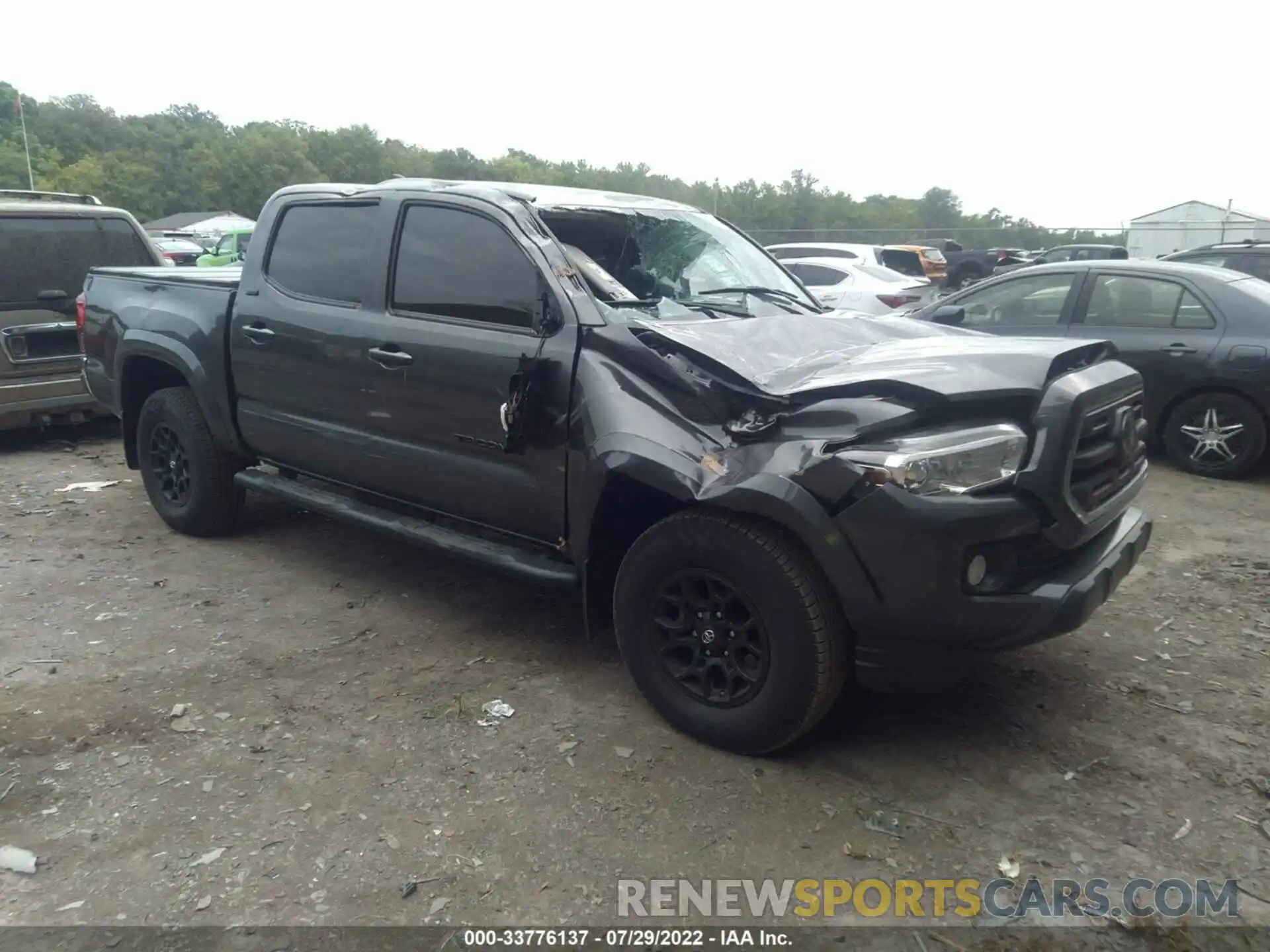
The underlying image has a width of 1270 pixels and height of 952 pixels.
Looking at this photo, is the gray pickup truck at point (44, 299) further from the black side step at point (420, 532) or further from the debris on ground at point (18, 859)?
the debris on ground at point (18, 859)

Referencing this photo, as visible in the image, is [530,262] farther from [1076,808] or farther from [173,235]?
[173,235]

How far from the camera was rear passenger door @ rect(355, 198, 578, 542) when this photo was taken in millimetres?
3662

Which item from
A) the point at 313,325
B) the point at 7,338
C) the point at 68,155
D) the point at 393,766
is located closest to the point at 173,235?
the point at 7,338

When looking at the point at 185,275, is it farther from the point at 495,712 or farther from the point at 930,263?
the point at 930,263

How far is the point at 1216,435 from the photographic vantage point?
21.7ft

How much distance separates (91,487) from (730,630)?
5489 millimetres

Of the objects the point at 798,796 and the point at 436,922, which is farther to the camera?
the point at 798,796

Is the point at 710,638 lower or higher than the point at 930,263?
lower

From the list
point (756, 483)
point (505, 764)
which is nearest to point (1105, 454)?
point (756, 483)

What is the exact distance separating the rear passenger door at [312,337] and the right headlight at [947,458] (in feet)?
8.19

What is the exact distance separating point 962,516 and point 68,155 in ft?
215

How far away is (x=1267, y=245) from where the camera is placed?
1021cm

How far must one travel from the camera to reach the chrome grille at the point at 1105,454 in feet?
9.83

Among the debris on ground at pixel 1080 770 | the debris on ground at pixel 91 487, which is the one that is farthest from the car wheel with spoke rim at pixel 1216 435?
the debris on ground at pixel 91 487
